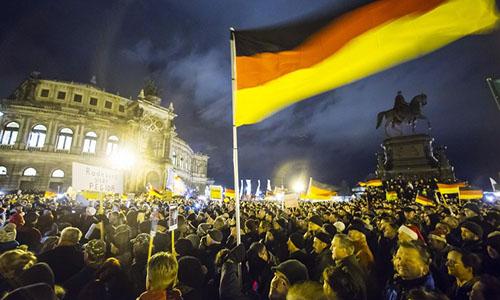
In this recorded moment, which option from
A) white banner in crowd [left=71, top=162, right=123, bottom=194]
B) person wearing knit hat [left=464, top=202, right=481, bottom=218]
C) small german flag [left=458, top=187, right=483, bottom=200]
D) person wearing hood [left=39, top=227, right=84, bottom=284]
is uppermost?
white banner in crowd [left=71, top=162, right=123, bottom=194]

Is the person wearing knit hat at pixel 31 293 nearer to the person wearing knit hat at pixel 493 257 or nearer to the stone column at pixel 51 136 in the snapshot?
the person wearing knit hat at pixel 493 257

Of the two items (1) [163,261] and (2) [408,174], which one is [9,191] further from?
(2) [408,174]

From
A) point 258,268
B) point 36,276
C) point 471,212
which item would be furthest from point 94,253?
point 471,212

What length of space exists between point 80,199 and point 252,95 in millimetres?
16202

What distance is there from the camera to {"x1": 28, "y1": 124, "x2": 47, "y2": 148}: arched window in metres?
34.8

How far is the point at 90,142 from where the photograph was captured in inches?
1545

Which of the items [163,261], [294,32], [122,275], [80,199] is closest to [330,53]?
[294,32]

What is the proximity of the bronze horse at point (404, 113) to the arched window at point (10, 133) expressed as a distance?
168 ft

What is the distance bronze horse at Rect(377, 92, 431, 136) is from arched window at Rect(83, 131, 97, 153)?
44.3 m

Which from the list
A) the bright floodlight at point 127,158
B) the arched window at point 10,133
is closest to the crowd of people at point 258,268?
the bright floodlight at point 127,158


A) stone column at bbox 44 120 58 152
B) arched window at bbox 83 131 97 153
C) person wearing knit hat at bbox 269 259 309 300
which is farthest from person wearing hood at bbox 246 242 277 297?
arched window at bbox 83 131 97 153

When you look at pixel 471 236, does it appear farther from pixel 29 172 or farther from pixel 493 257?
pixel 29 172

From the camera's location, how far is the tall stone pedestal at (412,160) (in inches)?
891

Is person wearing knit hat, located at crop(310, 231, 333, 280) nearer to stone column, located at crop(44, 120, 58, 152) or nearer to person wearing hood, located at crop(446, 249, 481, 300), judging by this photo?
person wearing hood, located at crop(446, 249, 481, 300)
